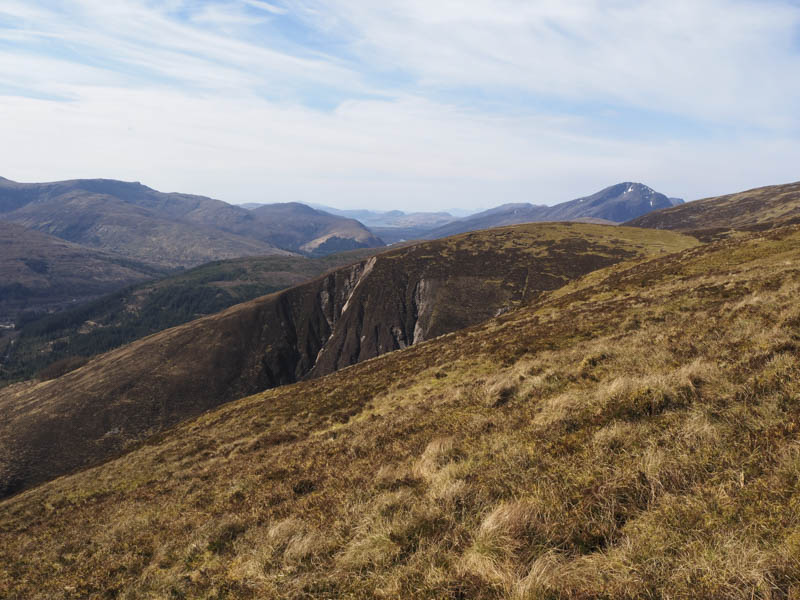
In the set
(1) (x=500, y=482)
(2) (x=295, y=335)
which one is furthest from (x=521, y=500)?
(2) (x=295, y=335)

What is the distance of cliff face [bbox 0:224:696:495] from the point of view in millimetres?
76188

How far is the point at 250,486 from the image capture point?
14.1m

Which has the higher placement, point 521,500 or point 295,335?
point 521,500

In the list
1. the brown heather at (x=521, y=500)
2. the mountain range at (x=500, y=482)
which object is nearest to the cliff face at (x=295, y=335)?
the mountain range at (x=500, y=482)

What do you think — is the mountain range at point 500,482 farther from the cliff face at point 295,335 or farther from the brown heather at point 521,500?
the cliff face at point 295,335

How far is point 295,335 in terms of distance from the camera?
384ft

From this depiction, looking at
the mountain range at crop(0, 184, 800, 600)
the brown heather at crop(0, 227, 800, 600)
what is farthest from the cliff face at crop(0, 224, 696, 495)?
the brown heather at crop(0, 227, 800, 600)

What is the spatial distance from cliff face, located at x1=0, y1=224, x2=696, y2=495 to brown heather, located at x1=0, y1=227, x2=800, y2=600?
67502 millimetres

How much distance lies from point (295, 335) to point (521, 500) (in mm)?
115868

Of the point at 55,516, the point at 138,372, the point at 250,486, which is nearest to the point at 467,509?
the point at 250,486

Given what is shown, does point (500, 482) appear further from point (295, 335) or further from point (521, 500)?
point (295, 335)

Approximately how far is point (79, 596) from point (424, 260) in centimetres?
11040

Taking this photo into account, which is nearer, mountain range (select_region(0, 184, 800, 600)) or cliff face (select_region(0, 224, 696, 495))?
mountain range (select_region(0, 184, 800, 600))

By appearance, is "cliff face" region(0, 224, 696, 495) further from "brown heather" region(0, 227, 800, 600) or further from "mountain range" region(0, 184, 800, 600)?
"brown heather" region(0, 227, 800, 600)
